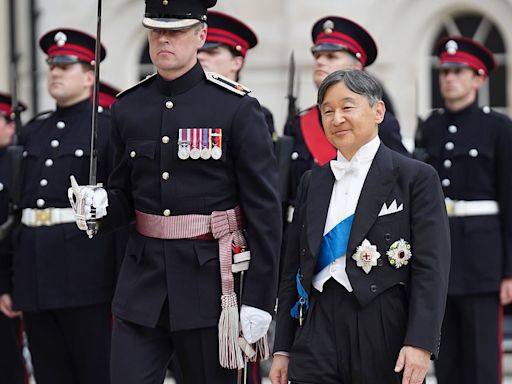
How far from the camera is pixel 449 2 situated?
965cm

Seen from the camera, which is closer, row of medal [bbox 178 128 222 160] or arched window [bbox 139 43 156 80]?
row of medal [bbox 178 128 222 160]

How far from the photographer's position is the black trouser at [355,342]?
13.4 feet

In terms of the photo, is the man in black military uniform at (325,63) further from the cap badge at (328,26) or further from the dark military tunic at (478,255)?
the dark military tunic at (478,255)

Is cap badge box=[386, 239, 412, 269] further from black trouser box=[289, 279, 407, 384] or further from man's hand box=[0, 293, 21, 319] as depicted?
man's hand box=[0, 293, 21, 319]

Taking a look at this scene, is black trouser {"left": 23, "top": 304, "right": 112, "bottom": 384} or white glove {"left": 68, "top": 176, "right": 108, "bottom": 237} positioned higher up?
white glove {"left": 68, "top": 176, "right": 108, "bottom": 237}

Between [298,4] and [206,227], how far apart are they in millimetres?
5421

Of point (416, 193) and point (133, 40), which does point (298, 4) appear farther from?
point (416, 193)

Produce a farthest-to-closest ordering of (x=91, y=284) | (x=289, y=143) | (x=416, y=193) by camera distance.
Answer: (x=289, y=143) → (x=91, y=284) → (x=416, y=193)

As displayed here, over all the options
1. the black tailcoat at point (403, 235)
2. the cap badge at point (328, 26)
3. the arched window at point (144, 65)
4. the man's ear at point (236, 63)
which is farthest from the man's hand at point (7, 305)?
the arched window at point (144, 65)

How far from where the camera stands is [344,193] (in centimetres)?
420

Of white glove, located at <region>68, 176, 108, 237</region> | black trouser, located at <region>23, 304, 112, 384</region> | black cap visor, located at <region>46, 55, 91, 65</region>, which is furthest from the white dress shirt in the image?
black cap visor, located at <region>46, 55, 91, 65</region>

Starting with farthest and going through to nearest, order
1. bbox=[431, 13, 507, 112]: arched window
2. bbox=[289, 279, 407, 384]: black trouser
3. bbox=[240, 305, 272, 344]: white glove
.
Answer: bbox=[431, 13, 507, 112]: arched window < bbox=[240, 305, 272, 344]: white glove < bbox=[289, 279, 407, 384]: black trouser

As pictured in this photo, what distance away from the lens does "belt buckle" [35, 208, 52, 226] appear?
5.78 metres

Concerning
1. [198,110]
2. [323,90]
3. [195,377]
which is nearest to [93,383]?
[195,377]
